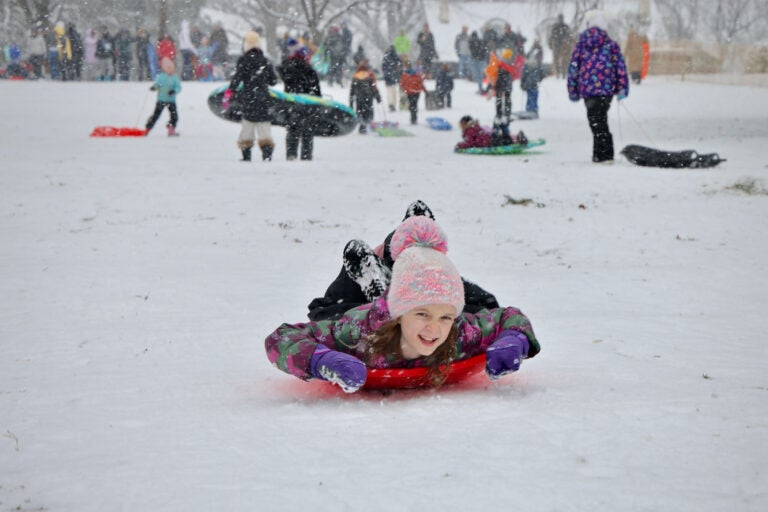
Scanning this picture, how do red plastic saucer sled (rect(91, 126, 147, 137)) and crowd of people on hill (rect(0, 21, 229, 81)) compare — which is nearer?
red plastic saucer sled (rect(91, 126, 147, 137))

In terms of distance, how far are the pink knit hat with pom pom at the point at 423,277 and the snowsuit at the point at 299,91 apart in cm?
835

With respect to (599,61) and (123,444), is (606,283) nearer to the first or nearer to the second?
(123,444)

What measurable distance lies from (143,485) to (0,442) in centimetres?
64

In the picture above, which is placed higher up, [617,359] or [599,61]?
[599,61]

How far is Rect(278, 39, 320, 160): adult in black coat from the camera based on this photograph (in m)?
11.1

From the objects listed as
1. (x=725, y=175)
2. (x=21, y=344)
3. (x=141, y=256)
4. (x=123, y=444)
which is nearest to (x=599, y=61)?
(x=725, y=175)

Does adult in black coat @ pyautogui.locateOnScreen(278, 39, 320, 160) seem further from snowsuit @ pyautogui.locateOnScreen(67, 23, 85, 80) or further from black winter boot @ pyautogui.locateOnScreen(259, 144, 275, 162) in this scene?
snowsuit @ pyautogui.locateOnScreen(67, 23, 85, 80)

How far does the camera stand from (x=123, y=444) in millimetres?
2338

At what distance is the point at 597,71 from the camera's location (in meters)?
9.66

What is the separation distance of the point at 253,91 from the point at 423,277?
27.4 ft

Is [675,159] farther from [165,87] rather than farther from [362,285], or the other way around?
[165,87]

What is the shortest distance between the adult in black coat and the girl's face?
8.61 metres

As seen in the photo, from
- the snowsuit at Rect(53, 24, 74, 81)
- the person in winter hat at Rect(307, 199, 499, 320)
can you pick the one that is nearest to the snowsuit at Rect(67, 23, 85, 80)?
the snowsuit at Rect(53, 24, 74, 81)

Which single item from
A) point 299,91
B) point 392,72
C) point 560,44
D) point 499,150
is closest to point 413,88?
point 392,72
